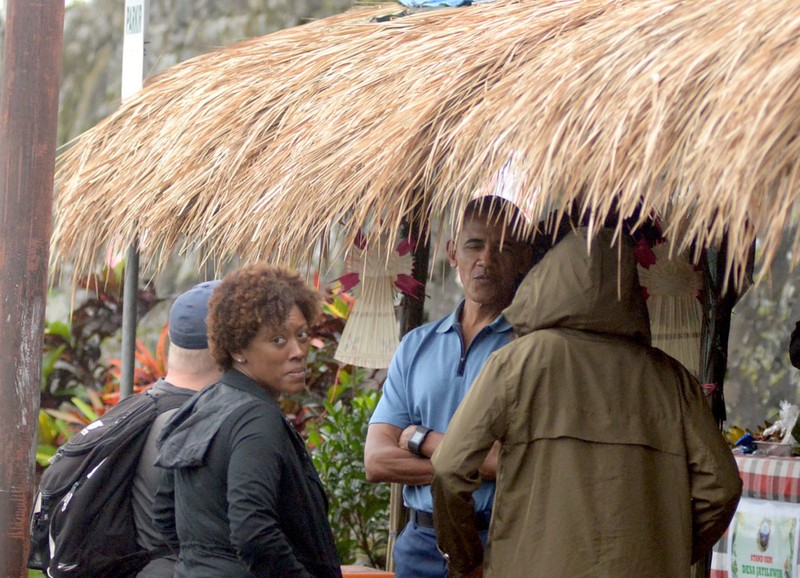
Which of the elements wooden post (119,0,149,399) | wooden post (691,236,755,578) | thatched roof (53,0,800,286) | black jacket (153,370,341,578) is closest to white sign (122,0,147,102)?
wooden post (119,0,149,399)

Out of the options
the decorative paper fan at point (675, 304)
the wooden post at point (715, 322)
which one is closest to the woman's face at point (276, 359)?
the decorative paper fan at point (675, 304)

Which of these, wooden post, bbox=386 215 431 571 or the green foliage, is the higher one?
wooden post, bbox=386 215 431 571

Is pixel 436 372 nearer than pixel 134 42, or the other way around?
pixel 436 372

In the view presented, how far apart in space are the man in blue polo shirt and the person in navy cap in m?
0.55

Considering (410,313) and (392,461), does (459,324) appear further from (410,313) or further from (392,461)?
(410,313)

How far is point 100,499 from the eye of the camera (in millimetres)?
3307

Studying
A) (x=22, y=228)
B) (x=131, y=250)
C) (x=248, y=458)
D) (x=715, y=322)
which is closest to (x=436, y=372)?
(x=248, y=458)

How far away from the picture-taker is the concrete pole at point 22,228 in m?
3.94

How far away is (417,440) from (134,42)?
229 centimetres

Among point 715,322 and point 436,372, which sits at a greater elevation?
point 715,322

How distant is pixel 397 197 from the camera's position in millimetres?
3438

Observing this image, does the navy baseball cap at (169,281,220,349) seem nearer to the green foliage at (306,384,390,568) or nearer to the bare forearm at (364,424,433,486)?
the bare forearm at (364,424,433,486)

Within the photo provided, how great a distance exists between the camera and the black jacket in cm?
280

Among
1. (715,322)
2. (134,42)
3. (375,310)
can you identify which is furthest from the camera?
(134,42)
